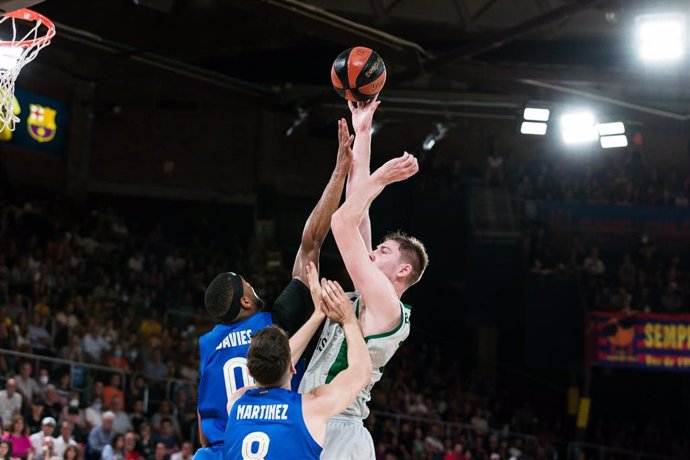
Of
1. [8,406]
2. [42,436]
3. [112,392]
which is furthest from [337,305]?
[112,392]

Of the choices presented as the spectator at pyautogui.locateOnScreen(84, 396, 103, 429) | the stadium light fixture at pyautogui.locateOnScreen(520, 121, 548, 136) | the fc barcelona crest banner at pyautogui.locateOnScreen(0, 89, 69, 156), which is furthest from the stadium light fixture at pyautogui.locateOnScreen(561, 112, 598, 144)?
the fc barcelona crest banner at pyautogui.locateOnScreen(0, 89, 69, 156)

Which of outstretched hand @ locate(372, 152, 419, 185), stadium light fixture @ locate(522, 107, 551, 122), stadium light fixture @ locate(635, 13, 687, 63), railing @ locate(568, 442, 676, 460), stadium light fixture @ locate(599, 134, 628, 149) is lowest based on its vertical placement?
railing @ locate(568, 442, 676, 460)

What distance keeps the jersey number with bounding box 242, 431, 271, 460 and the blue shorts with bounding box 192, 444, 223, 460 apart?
0.56 m

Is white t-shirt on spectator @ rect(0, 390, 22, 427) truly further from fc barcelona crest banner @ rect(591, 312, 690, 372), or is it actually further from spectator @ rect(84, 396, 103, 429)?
fc barcelona crest banner @ rect(591, 312, 690, 372)

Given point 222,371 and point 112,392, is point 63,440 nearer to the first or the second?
point 112,392

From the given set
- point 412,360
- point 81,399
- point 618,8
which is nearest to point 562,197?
point 412,360

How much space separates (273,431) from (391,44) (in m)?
13.5

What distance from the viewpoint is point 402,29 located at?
22.1 meters

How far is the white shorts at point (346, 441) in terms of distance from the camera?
5547 millimetres

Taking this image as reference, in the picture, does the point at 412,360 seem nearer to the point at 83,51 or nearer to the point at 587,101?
the point at 587,101

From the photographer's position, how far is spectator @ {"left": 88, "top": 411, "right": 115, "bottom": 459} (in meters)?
14.8

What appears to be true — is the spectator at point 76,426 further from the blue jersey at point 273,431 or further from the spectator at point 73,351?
the blue jersey at point 273,431

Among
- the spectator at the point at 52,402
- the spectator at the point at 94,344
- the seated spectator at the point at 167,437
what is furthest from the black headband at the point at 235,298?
the spectator at the point at 94,344

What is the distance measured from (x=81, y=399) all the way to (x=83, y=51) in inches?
257
